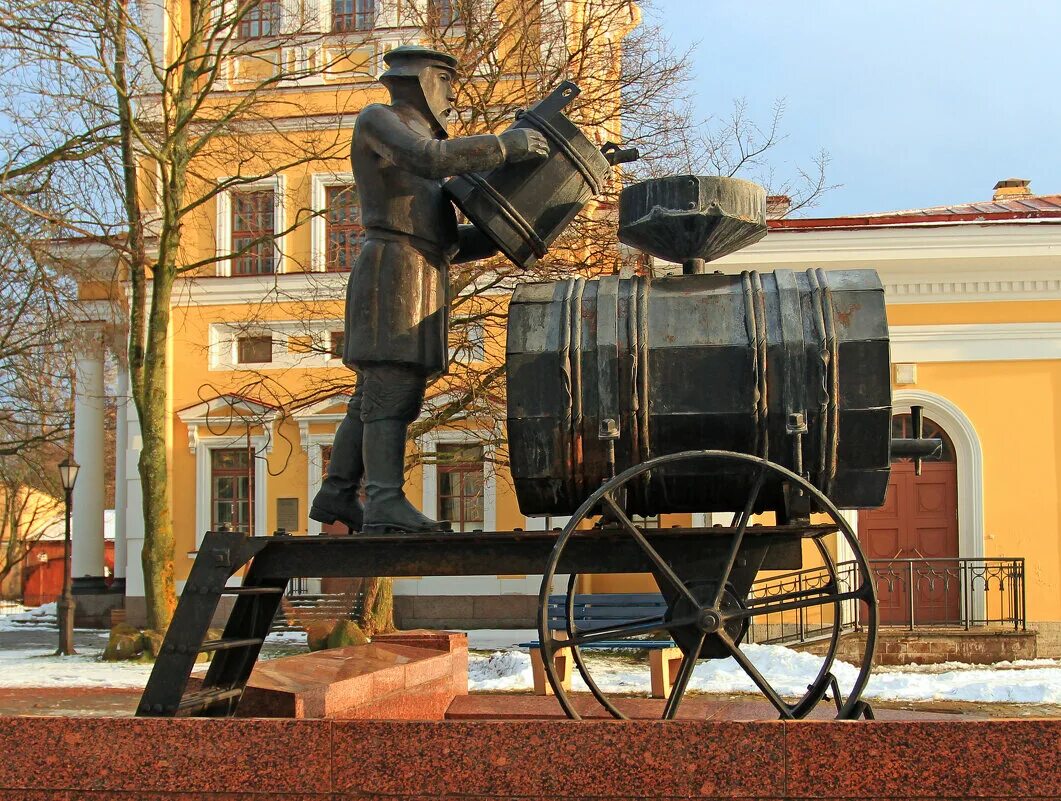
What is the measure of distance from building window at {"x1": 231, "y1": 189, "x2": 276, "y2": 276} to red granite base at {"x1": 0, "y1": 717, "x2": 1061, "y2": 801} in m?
19.4

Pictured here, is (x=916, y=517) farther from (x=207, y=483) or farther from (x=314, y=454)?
(x=207, y=483)

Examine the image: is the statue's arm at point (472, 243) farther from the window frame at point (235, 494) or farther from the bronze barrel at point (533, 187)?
the window frame at point (235, 494)

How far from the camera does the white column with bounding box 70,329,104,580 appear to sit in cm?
2412

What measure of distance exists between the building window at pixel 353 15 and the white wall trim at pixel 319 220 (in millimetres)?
2481

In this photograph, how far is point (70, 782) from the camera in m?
4.46

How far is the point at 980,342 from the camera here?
17656 mm

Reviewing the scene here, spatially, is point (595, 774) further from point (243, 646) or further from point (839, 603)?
point (243, 646)

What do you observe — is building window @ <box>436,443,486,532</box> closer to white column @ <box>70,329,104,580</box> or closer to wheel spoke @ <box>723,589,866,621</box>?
white column @ <box>70,329,104,580</box>

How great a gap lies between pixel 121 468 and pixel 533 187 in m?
20.4

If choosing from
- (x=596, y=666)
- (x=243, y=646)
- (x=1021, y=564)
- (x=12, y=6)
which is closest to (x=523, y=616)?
(x=596, y=666)

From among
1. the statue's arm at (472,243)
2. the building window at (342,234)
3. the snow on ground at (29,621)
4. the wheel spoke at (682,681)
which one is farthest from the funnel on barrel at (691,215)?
the snow on ground at (29,621)

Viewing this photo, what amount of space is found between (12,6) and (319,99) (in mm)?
7201

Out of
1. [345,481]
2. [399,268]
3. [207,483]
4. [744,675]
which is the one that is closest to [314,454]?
[207,483]

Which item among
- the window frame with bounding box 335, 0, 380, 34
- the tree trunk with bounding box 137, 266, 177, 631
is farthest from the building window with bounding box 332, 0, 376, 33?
the tree trunk with bounding box 137, 266, 177, 631
